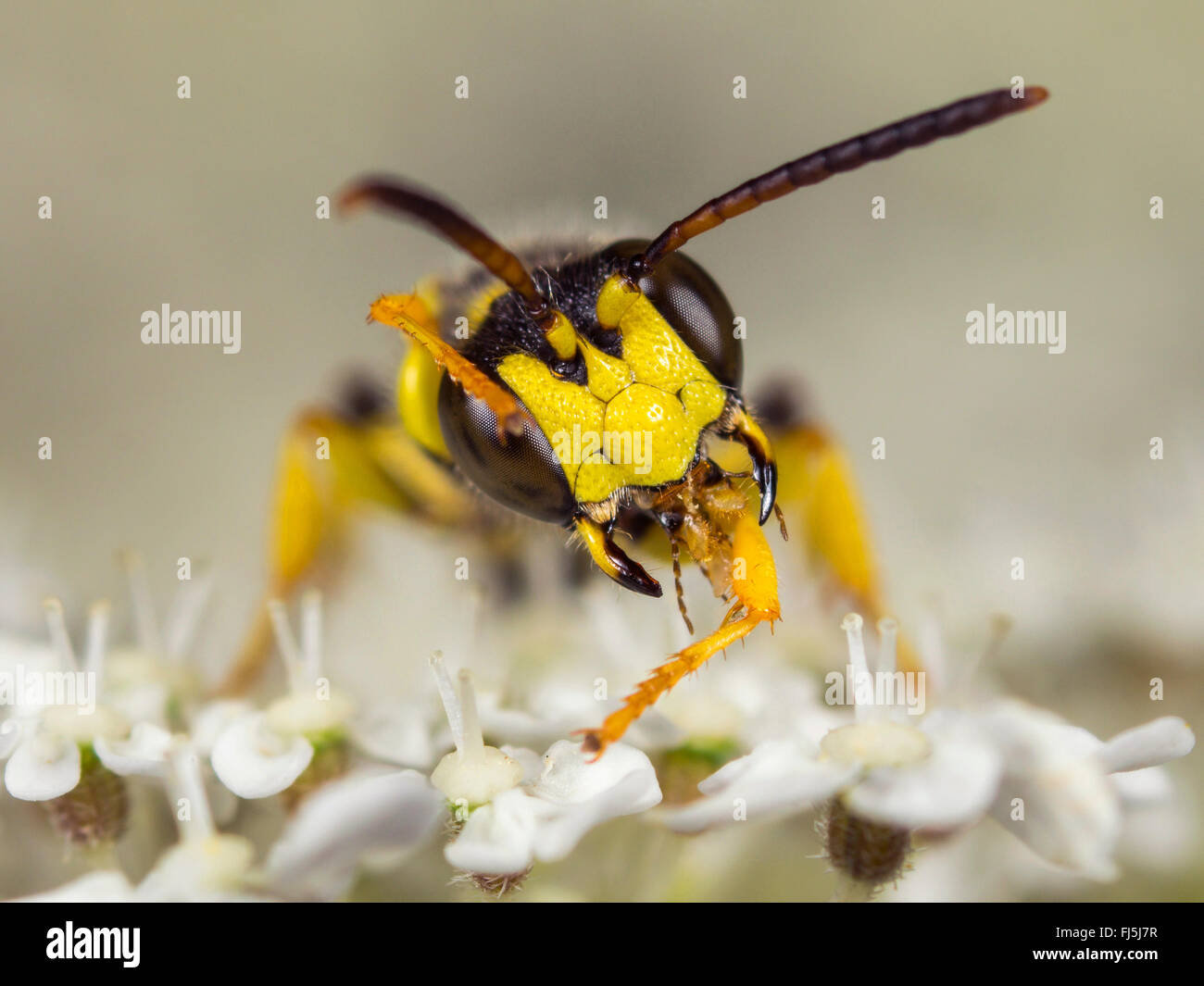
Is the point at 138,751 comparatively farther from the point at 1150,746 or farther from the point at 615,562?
the point at 1150,746

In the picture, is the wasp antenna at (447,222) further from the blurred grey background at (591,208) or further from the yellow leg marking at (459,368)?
the blurred grey background at (591,208)

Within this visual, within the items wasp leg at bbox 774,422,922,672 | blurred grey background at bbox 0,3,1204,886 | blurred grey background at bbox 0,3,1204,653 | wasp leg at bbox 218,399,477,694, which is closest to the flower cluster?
wasp leg at bbox 774,422,922,672

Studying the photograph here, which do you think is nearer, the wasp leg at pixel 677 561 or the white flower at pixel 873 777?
the white flower at pixel 873 777

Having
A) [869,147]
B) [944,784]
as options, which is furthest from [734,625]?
[869,147]

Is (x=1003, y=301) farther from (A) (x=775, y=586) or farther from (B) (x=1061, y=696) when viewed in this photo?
(A) (x=775, y=586)

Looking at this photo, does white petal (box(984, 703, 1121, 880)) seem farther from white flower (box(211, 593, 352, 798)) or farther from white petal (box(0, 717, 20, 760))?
white petal (box(0, 717, 20, 760))

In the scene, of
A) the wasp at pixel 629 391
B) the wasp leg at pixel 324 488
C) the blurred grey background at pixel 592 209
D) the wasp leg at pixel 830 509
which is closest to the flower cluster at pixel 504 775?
the wasp at pixel 629 391
